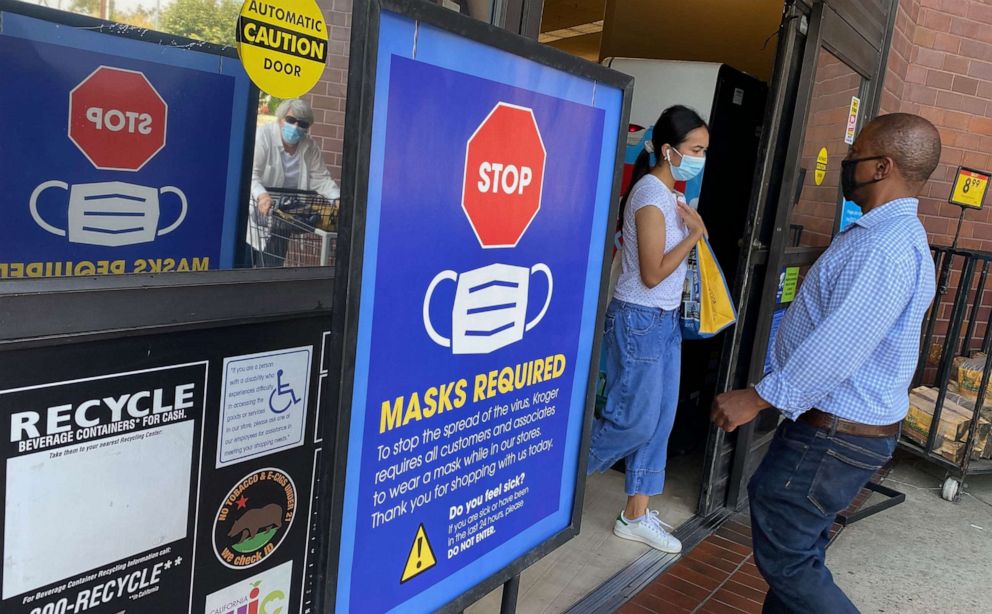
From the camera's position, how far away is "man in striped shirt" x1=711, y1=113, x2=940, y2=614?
2.21 meters

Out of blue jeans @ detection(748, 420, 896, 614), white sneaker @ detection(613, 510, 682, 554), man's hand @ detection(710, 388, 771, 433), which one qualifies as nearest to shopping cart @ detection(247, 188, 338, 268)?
man's hand @ detection(710, 388, 771, 433)

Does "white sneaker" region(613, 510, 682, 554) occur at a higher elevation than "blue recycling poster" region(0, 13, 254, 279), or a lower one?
lower

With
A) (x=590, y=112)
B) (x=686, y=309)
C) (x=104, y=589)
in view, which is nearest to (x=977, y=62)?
(x=686, y=309)

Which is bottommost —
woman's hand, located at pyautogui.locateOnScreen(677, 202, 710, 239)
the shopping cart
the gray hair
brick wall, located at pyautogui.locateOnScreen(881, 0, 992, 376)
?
the shopping cart

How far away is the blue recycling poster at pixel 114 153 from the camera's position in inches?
71.9

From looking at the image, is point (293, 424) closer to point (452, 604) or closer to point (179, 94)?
point (452, 604)

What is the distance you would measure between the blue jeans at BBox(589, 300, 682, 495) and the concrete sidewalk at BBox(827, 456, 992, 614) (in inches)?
44.8

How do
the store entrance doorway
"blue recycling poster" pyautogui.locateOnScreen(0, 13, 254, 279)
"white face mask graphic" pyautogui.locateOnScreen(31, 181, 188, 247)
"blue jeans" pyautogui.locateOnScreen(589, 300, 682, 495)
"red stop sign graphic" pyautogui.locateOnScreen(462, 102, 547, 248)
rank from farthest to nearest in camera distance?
the store entrance doorway, "blue jeans" pyautogui.locateOnScreen(589, 300, 682, 495), "white face mask graphic" pyautogui.locateOnScreen(31, 181, 188, 247), "blue recycling poster" pyautogui.locateOnScreen(0, 13, 254, 279), "red stop sign graphic" pyautogui.locateOnScreen(462, 102, 547, 248)

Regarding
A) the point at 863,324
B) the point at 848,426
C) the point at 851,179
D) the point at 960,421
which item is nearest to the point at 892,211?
the point at 851,179

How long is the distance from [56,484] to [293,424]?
2.11ft

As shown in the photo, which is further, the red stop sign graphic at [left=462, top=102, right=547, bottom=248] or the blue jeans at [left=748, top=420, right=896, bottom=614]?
the blue jeans at [left=748, top=420, right=896, bottom=614]

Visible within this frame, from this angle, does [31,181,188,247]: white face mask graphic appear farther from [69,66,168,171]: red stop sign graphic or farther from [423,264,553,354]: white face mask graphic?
[423,264,553,354]: white face mask graphic

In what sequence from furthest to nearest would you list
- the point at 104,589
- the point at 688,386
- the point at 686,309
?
1. the point at 688,386
2. the point at 686,309
3. the point at 104,589

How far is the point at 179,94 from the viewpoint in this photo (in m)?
2.07
